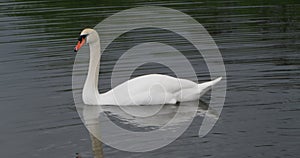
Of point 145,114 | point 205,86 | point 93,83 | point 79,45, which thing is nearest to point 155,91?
point 145,114

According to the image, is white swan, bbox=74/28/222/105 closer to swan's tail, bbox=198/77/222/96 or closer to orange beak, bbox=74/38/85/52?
swan's tail, bbox=198/77/222/96

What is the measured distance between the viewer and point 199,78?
14836 millimetres

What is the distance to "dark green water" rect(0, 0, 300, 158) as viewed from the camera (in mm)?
10656

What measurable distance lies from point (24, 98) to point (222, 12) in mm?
10176

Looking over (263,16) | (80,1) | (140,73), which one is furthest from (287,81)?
(80,1)

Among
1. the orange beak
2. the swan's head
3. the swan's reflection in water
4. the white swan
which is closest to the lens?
the swan's reflection in water

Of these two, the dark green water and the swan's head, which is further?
the swan's head

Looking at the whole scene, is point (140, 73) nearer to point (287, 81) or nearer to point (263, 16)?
point (287, 81)

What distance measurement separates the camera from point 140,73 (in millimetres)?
15547

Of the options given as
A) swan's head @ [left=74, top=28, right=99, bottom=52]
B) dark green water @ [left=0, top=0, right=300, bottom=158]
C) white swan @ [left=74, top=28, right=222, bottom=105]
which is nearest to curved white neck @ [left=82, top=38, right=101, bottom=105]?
swan's head @ [left=74, top=28, right=99, bottom=52]

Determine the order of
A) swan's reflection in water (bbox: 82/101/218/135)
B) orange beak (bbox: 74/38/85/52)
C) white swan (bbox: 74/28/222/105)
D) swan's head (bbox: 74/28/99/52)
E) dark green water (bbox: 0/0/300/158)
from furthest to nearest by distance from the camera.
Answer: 1. swan's head (bbox: 74/28/99/52)
2. orange beak (bbox: 74/38/85/52)
3. white swan (bbox: 74/28/222/105)
4. swan's reflection in water (bbox: 82/101/218/135)
5. dark green water (bbox: 0/0/300/158)

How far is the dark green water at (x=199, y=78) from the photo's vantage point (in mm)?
10656

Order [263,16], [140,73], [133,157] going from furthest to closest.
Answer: [263,16] → [140,73] → [133,157]

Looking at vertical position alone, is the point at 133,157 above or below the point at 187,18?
below
